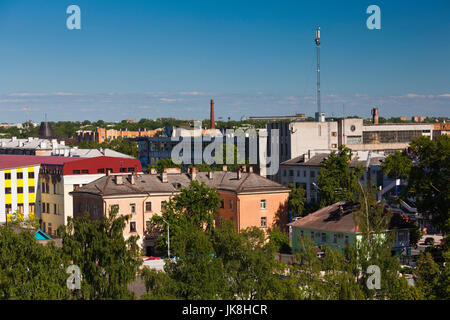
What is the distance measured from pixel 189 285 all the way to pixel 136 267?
3.12 metres

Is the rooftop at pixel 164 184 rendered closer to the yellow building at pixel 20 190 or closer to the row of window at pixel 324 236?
the row of window at pixel 324 236

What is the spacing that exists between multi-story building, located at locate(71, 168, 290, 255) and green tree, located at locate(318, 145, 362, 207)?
4.89 metres

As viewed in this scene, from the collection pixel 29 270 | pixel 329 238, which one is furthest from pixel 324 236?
pixel 29 270

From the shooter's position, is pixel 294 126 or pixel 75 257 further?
pixel 294 126

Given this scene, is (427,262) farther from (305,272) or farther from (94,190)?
(94,190)

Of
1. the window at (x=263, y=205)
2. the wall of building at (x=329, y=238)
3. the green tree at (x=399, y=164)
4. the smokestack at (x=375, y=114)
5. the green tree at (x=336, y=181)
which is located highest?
the smokestack at (x=375, y=114)

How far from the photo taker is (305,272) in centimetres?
3278

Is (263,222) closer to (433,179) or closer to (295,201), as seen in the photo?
(295,201)

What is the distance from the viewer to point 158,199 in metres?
61.9

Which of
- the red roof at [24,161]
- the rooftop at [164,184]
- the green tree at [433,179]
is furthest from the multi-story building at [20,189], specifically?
the green tree at [433,179]

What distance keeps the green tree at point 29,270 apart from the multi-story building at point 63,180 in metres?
37.1

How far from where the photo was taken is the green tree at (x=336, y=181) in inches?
2606

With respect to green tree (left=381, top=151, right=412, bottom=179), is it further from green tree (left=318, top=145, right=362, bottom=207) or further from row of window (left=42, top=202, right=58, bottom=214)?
row of window (left=42, top=202, right=58, bottom=214)
